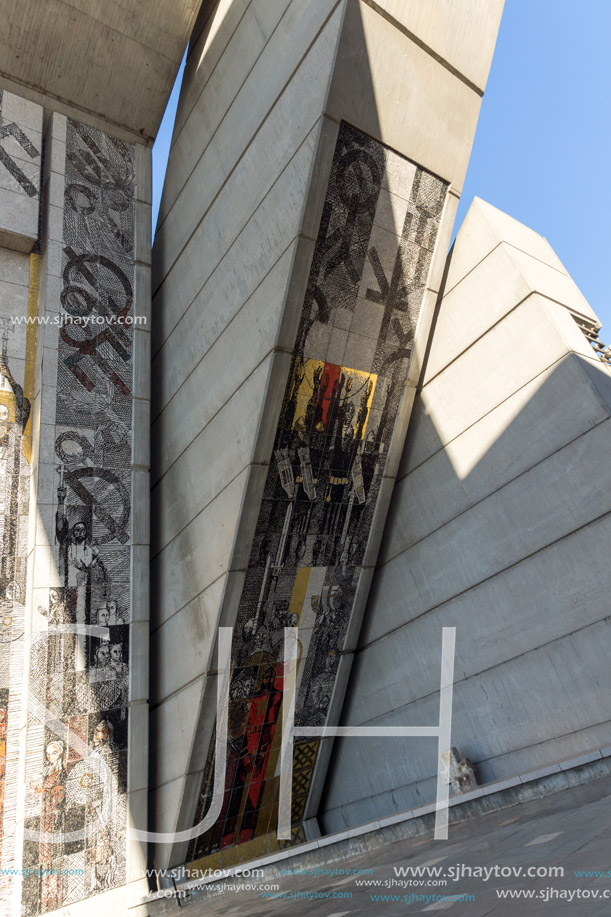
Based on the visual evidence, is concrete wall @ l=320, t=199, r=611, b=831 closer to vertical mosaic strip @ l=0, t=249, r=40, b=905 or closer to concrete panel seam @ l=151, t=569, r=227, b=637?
concrete panel seam @ l=151, t=569, r=227, b=637

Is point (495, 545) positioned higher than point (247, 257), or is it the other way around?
point (247, 257)

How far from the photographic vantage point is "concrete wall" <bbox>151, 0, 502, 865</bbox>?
19.5 ft

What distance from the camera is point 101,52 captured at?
27.4 feet

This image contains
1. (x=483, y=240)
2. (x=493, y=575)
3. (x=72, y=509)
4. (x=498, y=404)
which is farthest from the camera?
(x=72, y=509)

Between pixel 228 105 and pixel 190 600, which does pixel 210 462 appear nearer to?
pixel 190 600

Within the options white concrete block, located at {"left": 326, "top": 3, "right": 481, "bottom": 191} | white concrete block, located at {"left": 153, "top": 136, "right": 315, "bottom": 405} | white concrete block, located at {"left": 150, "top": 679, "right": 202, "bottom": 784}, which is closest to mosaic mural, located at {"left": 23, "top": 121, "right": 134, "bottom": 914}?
white concrete block, located at {"left": 150, "top": 679, "right": 202, "bottom": 784}

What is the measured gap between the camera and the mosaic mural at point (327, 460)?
6.28 m

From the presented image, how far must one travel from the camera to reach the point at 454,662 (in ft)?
21.7

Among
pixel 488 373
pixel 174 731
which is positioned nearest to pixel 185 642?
pixel 174 731

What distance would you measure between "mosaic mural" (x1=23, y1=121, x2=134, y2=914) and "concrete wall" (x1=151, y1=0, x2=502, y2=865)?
0.58 m

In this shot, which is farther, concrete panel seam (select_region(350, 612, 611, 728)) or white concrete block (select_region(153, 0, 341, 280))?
white concrete block (select_region(153, 0, 341, 280))

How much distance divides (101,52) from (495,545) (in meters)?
8.65

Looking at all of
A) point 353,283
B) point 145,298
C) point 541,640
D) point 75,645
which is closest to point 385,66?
point 353,283

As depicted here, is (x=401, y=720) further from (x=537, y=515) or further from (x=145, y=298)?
(x=145, y=298)
